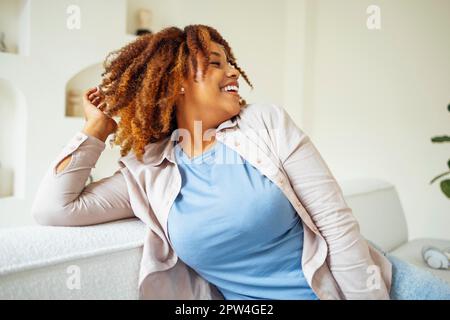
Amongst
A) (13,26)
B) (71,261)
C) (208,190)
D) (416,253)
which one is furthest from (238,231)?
(13,26)

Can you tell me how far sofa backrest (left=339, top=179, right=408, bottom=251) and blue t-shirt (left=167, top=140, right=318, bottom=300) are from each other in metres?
0.73

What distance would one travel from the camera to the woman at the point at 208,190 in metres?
0.75

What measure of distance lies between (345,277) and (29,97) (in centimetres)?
234

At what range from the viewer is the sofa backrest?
58.0 inches

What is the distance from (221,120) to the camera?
0.88 m

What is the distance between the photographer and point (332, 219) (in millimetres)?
753

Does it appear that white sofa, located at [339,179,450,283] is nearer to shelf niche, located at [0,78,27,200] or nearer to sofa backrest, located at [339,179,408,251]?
sofa backrest, located at [339,179,408,251]

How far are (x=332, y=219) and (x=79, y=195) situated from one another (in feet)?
1.70

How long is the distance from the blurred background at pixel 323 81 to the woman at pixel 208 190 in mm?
1759

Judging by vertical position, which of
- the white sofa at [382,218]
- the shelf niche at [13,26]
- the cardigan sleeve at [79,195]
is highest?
the shelf niche at [13,26]

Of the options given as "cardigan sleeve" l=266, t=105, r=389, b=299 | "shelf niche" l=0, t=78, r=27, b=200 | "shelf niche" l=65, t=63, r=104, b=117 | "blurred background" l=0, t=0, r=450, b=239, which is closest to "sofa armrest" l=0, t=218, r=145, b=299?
"cardigan sleeve" l=266, t=105, r=389, b=299

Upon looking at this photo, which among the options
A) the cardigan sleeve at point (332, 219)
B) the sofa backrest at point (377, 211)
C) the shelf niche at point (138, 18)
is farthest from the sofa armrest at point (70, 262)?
the shelf niche at point (138, 18)

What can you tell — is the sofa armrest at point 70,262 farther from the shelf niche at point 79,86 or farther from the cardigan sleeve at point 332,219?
the shelf niche at point 79,86

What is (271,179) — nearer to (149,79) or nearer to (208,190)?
(208,190)
